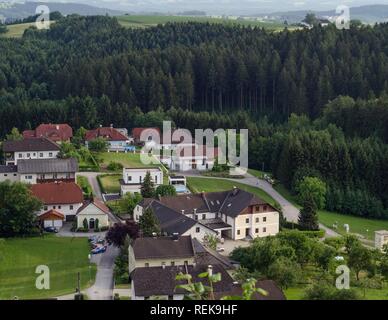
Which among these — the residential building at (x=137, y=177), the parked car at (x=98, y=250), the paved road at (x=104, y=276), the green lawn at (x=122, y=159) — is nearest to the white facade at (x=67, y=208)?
the residential building at (x=137, y=177)

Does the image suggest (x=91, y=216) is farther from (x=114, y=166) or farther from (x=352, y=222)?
(x=352, y=222)

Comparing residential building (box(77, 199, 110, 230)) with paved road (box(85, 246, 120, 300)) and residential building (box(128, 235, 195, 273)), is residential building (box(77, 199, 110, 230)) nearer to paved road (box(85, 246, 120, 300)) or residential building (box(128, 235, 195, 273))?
paved road (box(85, 246, 120, 300))

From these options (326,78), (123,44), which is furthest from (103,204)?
(123,44)

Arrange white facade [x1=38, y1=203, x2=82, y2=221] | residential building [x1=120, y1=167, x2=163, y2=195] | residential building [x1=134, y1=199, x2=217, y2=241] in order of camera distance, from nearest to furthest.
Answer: residential building [x1=134, y1=199, x2=217, y2=241] < white facade [x1=38, y1=203, x2=82, y2=221] < residential building [x1=120, y1=167, x2=163, y2=195]

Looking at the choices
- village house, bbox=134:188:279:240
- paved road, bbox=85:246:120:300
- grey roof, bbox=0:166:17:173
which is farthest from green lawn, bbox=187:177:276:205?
paved road, bbox=85:246:120:300

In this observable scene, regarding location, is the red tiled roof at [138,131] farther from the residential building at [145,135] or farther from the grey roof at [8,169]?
the grey roof at [8,169]

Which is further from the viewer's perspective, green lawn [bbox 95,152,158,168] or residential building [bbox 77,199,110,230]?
green lawn [bbox 95,152,158,168]
